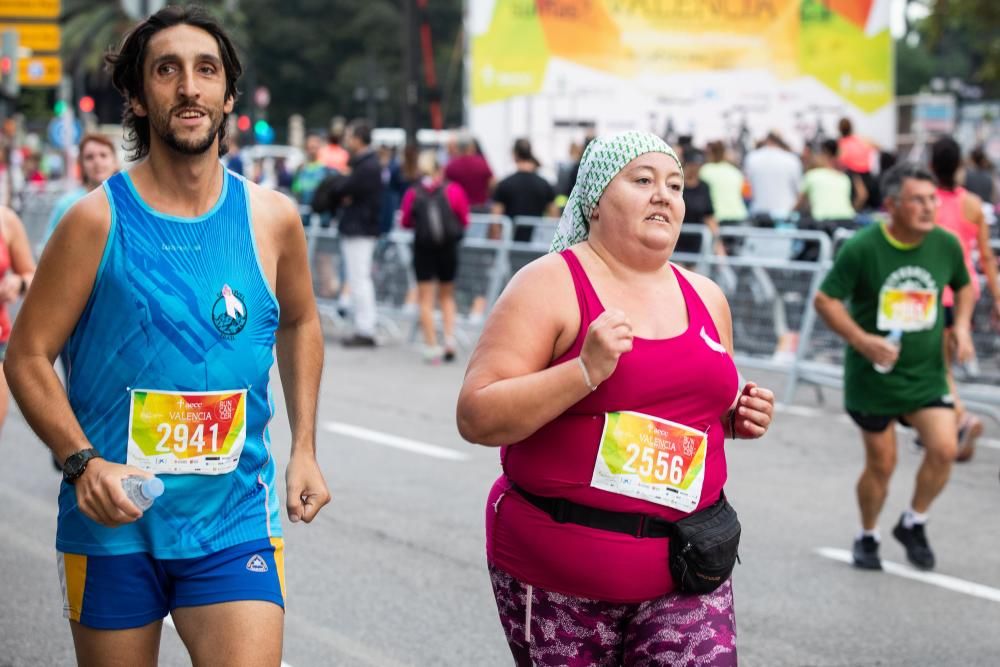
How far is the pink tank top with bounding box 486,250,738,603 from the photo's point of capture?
357 centimetres

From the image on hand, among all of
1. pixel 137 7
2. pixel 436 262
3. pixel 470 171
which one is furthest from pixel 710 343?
pixel 470 171

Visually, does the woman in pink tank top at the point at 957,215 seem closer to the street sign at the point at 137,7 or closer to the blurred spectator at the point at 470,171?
the street sign at the point at 137,7

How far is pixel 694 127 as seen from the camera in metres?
27.5

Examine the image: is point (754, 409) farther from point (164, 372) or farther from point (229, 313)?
point (164, 372)

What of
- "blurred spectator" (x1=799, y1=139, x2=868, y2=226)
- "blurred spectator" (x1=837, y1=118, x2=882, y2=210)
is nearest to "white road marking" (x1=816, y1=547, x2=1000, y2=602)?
"blurred spectator" (x1=799, y1=139, x2=868, y2=226)

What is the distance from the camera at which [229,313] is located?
11.7 ft

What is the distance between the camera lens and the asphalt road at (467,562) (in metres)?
6.14

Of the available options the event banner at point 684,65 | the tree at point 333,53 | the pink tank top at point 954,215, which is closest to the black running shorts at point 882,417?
the pink tank top at point 954,215

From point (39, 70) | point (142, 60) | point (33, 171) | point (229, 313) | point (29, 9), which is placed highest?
point (29, 9)

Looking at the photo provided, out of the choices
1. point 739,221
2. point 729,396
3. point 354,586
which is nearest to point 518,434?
point 729,396

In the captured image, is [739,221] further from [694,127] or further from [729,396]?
[729,396]

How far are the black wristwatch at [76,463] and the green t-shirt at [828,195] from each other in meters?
12.3

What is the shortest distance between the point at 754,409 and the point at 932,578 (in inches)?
154

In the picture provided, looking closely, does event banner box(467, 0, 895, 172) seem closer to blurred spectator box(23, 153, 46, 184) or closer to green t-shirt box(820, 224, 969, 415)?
blurred spectator box(23, 153, 46, 184)
